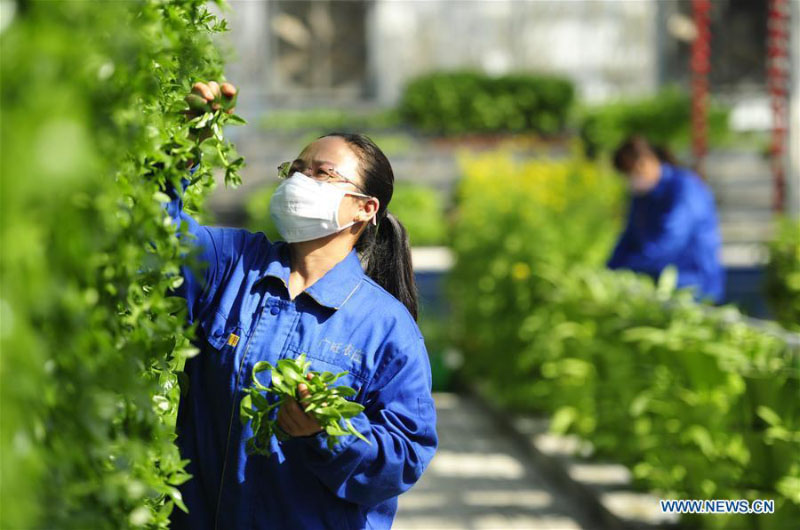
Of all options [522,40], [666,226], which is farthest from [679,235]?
[522,40]

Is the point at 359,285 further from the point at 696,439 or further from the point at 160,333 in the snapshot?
the point at 696,439

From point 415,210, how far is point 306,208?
11400mm

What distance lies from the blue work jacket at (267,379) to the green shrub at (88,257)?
293mm

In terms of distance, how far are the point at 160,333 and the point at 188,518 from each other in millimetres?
792

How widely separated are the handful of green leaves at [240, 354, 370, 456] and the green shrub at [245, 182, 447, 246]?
10474 mm

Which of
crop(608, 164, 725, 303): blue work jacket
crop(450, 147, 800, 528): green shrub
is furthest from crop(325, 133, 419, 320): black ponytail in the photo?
crop(608, 164, 725, 303): blue work jacket

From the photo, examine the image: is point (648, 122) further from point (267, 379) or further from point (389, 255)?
point (267, 379)

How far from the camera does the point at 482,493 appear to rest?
591 centimetres

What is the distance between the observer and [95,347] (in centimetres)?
134

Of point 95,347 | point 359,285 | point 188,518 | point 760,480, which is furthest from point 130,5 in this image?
point 760,480

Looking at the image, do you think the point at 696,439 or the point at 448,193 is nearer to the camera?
the point at 696,439

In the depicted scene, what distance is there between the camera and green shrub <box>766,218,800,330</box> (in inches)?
227

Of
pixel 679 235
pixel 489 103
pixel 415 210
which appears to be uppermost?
pixel 489 103

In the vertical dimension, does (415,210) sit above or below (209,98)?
below
